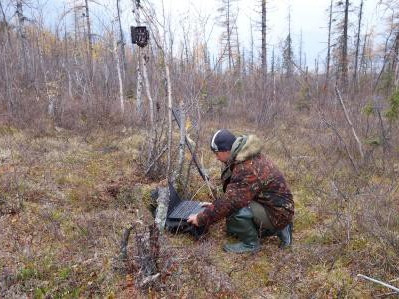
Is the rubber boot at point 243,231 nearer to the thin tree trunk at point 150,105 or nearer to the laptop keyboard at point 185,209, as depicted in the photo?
the laptop keyboard at point 185,209

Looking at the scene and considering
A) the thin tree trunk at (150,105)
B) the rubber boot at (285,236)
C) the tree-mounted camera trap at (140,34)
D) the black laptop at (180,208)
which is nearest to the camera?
the rubber boot at (285,236)

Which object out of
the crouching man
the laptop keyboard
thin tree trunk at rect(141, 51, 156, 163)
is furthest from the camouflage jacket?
thin tree trunk at rect(141, 51, 156, 163)

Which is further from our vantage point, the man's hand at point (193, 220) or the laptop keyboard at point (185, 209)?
the laptop keyboard at point (185, 209)

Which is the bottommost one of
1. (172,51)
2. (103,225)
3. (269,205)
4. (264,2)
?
(103,225)

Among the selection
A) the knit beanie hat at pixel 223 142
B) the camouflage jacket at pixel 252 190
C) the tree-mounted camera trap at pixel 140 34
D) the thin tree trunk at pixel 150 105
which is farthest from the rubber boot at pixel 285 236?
the tree-mounted camera trap at pixel 140 34

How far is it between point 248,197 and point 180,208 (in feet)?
3.15

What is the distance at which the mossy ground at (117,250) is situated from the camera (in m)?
2.78

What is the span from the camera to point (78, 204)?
441cm

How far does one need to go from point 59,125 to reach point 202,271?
7.10 meters

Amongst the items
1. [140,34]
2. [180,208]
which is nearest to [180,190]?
[180,208]

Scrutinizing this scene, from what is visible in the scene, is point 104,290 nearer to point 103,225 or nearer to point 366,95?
point 103,225

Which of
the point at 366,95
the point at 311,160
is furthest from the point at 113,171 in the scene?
the point at 366,95

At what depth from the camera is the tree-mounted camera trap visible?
437 cm

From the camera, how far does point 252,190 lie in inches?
130
